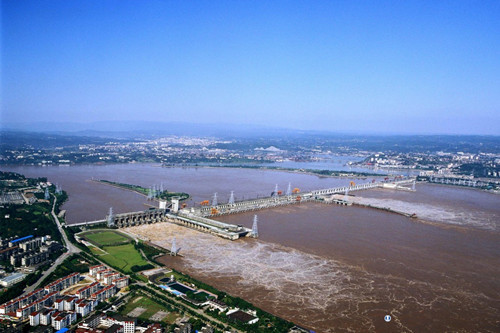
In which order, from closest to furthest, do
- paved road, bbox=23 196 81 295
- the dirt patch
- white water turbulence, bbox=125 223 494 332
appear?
1. the dirt patch
2. white water turbulence, bbox=125 223 494 332
3. paved road, bbox=23 196 81 295

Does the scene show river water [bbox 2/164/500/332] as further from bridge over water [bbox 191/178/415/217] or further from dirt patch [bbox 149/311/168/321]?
dirt patch [bbox 149/311/168/321]

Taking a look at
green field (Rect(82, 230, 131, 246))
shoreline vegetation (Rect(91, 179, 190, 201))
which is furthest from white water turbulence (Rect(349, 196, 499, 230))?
green field (Rect(82, 230, 131, 246))

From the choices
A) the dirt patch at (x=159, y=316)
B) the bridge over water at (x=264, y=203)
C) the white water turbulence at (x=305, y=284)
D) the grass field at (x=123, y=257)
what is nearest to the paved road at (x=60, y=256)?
the grass field at (x=123, y=257)

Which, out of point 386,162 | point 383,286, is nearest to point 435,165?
point 386,162

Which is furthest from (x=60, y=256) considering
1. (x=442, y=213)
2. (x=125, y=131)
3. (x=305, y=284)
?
(x=125, y=131)

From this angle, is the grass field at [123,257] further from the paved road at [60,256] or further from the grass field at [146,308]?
the grass field at [146,308]

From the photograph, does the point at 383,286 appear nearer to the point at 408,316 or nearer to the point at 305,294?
the point at 408,316
